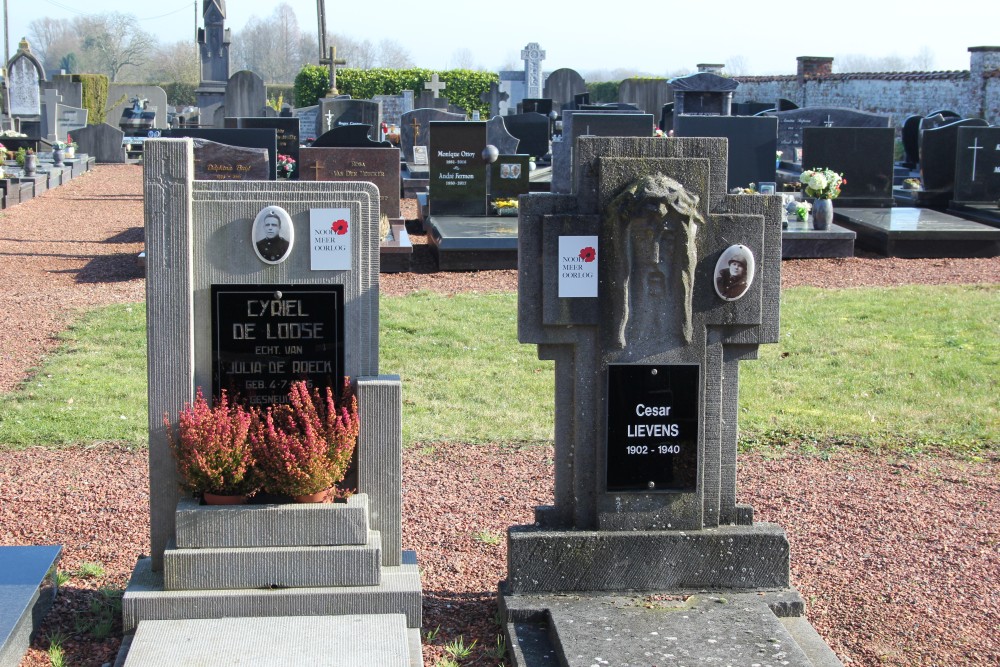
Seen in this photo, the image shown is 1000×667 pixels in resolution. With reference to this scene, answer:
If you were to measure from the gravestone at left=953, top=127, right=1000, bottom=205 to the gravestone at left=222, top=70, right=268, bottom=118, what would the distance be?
22.3 metres

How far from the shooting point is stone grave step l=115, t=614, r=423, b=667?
154 inches

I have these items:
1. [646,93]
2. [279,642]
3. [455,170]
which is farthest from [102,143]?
[279,642]

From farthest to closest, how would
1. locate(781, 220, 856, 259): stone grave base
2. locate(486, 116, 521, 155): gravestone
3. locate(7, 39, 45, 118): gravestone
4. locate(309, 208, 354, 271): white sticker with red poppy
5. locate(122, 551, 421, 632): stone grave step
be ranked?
locate(7, 39, 45, 118): gravestone < locate(486, 116, 521, 155): gravestone < locate(781, 220, 856, 259): stone grave base < locate(309, 208, 354, 271): white sticker with red poppy < locate(122, 551, 421, 632): stone grave step

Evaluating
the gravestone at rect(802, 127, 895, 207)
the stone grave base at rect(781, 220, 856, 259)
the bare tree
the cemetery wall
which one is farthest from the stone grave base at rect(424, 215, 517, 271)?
the bare tree

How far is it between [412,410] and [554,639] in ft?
11.7

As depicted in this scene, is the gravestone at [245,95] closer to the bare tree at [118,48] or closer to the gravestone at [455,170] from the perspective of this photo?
the gravestone at [455,170]

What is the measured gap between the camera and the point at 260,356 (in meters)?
4.56

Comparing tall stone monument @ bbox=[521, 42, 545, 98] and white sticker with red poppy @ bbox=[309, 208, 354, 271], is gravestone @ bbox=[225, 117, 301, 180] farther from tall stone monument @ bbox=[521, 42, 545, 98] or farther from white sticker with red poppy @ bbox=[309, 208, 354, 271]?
tall stone monument @ bbox=[521, 42, 545, 98]

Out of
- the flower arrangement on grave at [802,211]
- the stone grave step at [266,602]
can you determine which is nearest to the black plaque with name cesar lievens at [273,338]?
the stone grave step at [266,602]

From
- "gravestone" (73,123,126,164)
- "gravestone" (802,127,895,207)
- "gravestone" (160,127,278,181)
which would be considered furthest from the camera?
"gravestone" (73,123,126,164)

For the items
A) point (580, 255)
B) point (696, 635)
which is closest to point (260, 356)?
point (580, 255)

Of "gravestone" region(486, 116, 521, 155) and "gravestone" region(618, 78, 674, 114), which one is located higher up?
"gravestone" region(618, 78, 674, 114)

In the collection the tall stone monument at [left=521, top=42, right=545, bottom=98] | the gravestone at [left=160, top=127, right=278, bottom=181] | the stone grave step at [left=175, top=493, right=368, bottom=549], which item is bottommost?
the stone grave step at [left=175, top=493, right=368, bottom=549]

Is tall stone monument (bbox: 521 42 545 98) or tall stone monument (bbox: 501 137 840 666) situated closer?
tall stone monument (bbox: 501 137 840 666)
